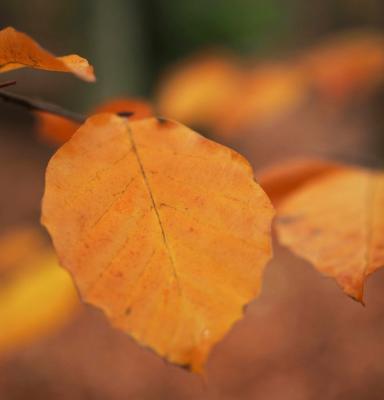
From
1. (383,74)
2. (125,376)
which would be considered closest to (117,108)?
(383,74)

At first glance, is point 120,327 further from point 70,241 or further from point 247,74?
point 247,74

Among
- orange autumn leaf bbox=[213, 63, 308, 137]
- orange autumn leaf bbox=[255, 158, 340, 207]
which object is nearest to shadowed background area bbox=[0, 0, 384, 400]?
orange autumn leaf bbox=[213, 63, 308, 137]

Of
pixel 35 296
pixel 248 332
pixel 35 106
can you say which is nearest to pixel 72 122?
pixel 35 106

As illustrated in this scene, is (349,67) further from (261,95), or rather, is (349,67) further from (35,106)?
(35,106)

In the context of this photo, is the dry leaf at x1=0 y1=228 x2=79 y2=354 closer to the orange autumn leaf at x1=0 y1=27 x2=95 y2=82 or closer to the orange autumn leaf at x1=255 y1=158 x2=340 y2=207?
the orange autumn leaf at x1=255 y1=158 x2=340 y2=207

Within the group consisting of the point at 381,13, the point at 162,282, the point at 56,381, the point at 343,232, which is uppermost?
the point at 162,282

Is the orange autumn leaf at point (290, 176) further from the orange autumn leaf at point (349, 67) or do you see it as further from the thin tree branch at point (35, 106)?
the orange autumn leaf at point (349, 67)

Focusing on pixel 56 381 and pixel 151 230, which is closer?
pixel 151 230
